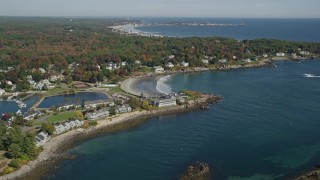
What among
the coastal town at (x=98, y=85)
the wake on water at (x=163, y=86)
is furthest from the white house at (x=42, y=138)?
the wake on water at (x=163, y=86)

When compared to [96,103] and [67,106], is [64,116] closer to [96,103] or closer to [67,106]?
[67,106]

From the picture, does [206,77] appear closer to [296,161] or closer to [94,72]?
[94,72]

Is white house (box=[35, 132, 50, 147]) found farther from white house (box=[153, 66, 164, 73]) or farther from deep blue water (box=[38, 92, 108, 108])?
white house (box=[153, 66, 164, 73])

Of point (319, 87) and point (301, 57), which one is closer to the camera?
point (319, 87)

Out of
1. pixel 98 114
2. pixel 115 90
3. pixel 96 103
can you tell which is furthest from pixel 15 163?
pixel 115 90

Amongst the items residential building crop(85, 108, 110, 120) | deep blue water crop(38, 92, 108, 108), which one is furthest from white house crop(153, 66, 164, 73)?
residential building crop(85, 108, 110, 120)

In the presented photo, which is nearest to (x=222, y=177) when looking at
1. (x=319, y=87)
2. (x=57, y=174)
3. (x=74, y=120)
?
(x=57, y=174)

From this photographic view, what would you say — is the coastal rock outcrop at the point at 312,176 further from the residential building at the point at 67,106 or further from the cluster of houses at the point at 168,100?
the residential building at the point at 67,106
